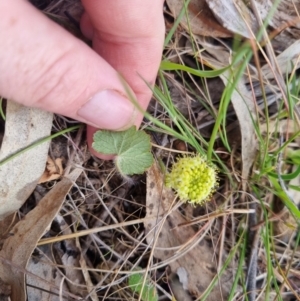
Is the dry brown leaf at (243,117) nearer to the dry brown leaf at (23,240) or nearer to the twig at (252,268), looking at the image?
the twig at (252,268)

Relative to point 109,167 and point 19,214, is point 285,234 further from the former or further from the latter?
point 19,214

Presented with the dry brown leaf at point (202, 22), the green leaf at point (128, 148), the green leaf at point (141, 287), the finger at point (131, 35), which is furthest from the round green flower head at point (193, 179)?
the dry brown leaf at point (202, 22)

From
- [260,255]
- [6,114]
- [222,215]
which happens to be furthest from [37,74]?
[260,255]

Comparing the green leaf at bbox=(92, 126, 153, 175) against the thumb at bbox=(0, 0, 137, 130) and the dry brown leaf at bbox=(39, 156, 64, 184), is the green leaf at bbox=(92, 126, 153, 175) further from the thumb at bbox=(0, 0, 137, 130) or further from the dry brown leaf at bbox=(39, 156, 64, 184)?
the dry brown leaf at bbox=(39, 156, 64, 184)

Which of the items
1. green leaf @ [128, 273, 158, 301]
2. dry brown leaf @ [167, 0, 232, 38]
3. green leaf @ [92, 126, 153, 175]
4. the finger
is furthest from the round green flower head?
dry brown leaf @ [167, 0, 232, 38]

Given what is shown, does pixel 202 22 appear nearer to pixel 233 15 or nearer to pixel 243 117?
pixel 233 15

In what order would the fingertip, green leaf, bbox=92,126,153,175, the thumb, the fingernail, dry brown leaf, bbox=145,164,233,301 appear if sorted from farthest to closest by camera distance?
1. dry brown leaf, bbox=145,164,233,301
2. the fingertip
3. green leaf, bbox=92,126,153,175
4. the fingernail
5. the thumb

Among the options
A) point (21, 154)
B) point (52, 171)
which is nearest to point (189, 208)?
point (52, 171)

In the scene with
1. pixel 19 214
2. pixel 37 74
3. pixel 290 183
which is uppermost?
pixel 37 74
